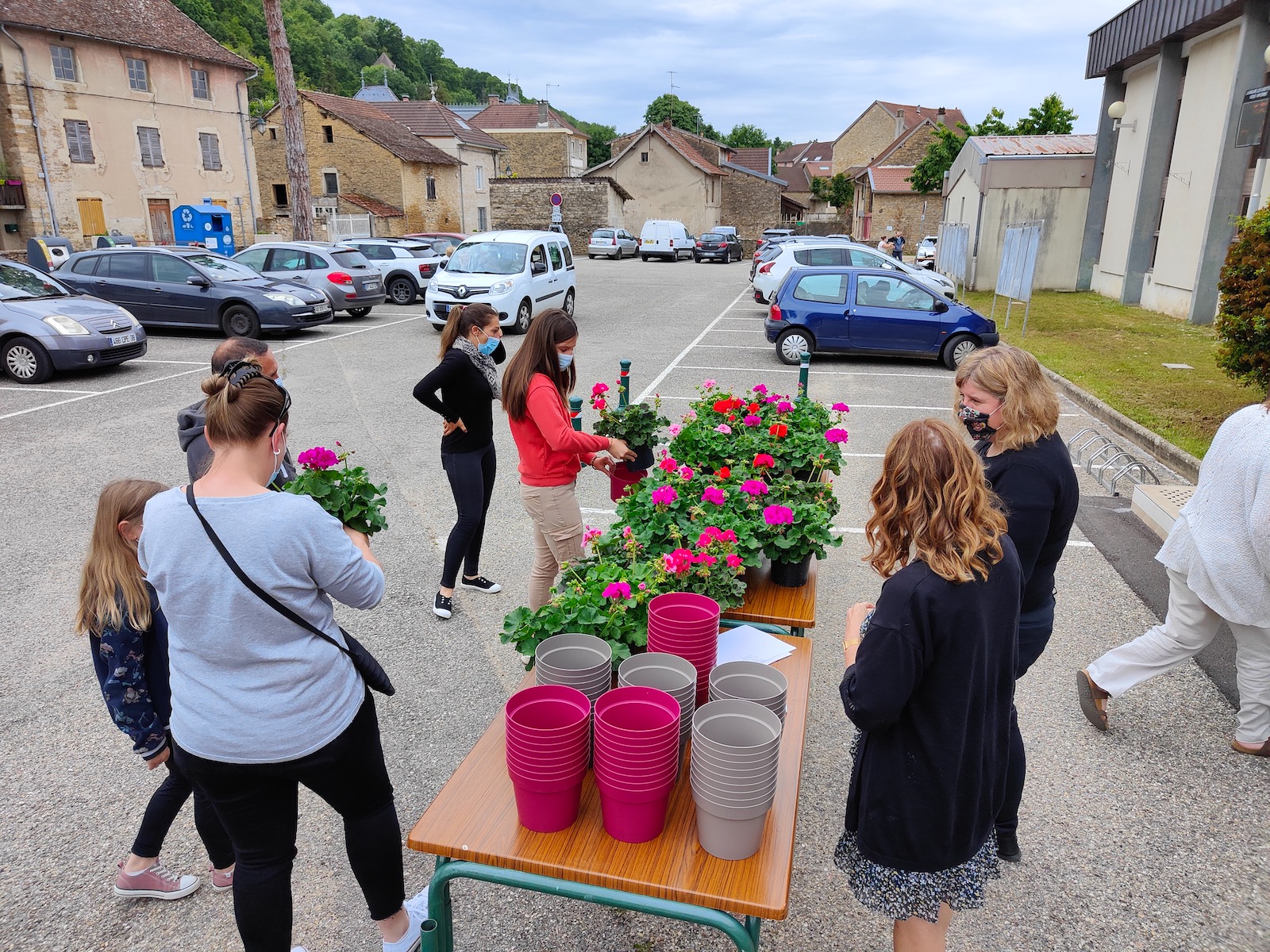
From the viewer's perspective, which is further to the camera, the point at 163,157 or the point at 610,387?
the point at 163,157

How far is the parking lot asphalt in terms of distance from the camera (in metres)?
2.86

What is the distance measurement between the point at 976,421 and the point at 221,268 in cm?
1605

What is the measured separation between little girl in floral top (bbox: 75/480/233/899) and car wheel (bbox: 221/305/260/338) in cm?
1378

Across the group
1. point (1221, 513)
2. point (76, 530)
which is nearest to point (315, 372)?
point (76, 530)

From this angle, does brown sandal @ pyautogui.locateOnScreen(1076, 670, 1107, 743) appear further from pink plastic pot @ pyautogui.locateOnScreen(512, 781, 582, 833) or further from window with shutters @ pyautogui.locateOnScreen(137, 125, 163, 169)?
window with shutters @ pyautogui.locateOnScreen(137, 125, 163, 169)

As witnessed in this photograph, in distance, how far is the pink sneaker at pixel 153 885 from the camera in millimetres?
2908

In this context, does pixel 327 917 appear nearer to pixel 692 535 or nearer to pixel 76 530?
pixel 692 535

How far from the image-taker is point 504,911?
115 inches

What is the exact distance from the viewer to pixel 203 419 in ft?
11.6

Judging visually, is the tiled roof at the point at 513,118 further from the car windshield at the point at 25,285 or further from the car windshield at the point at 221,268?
the car windshield at the point at 25,285

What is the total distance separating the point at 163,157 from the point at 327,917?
35.7m

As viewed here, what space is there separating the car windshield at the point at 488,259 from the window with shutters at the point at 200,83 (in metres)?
23.1

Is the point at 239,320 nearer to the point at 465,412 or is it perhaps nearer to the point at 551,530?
the point at 465,412

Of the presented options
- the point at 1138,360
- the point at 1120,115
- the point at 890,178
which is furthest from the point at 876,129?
the point at 1138,360
